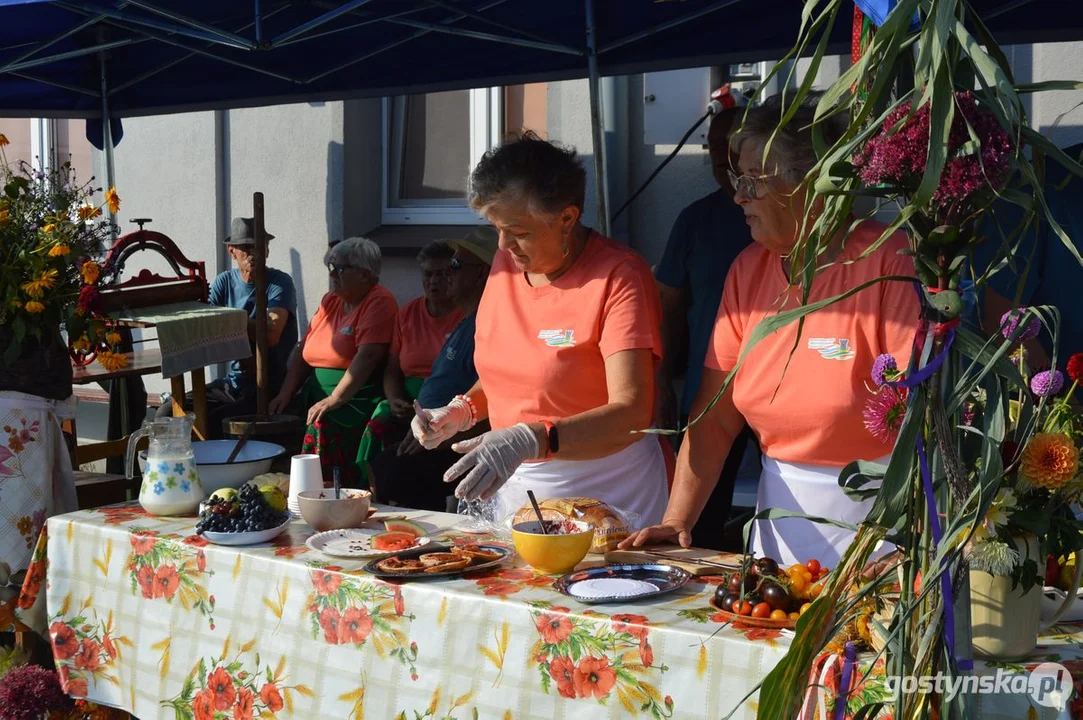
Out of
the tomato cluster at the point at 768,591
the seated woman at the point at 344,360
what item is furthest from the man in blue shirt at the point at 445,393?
the tomato cluster at the point at 768,591

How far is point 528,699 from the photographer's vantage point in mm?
1888

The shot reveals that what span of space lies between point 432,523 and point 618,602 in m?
0.78

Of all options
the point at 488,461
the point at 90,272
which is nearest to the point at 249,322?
the point at 90,272

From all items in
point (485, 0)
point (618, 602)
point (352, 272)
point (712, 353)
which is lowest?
point (618, 602)

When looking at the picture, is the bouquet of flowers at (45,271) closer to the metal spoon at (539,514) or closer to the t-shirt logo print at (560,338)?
the t-shirt logo print at (560,338)

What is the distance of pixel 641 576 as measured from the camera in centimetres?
204

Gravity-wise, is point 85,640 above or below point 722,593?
below

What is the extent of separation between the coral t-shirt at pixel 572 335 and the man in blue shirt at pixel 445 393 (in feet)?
4.07

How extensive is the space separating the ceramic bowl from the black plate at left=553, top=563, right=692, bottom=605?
622mm

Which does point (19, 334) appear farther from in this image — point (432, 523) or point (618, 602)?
point (618, 602)

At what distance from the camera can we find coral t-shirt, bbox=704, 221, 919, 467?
219 cm

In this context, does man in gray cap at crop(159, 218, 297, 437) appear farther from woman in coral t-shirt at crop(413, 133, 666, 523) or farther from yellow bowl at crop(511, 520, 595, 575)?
yellow bowl at crop(511, 520, 595, 575)

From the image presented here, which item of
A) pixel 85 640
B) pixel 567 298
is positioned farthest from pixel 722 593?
pixel 85 640

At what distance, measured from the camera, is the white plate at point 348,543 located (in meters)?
2.26
